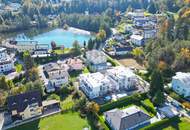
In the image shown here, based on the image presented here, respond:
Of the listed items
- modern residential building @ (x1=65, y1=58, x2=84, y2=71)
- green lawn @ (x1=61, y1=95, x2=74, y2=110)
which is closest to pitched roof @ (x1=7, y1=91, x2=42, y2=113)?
green lawn @ (x1=61, y1=95, x2=74, y2=110)

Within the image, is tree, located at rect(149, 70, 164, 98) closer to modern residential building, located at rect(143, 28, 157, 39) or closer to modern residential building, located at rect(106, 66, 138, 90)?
modern residential building, located at rect(106, 66, 138, 90)

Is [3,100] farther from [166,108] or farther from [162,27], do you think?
[162,27]

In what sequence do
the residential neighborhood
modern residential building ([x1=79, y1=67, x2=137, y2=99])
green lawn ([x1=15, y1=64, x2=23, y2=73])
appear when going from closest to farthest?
the residential neighborhood, modern residential building ([x1=79, y1=67, x2=137, y2=99]), green lawn ([x1=15, y1=64, x2=23, y2=73])

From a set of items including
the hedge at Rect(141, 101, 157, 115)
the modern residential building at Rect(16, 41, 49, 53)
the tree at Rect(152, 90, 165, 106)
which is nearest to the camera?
the hedge at Rect(141, 101, 157, 115)

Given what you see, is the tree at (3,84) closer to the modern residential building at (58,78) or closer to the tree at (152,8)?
the modern residential building at (58,78)

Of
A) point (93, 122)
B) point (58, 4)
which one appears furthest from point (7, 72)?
point (58, 4)

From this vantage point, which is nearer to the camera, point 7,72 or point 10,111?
point 10,111

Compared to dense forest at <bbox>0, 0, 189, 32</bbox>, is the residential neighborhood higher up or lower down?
lower down
